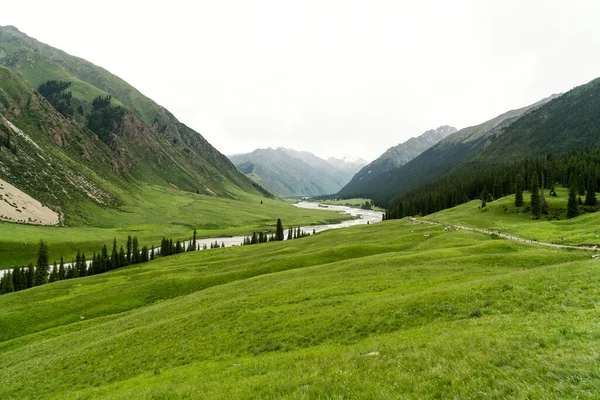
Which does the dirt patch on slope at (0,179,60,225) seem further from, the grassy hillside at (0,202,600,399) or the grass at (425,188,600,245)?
the grass at (425,188,600,245)

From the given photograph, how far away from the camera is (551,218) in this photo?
8619 cm

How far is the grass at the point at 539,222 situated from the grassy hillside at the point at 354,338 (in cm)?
1574

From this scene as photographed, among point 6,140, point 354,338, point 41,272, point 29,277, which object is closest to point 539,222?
point 354,338

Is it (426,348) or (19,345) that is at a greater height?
(426,348)

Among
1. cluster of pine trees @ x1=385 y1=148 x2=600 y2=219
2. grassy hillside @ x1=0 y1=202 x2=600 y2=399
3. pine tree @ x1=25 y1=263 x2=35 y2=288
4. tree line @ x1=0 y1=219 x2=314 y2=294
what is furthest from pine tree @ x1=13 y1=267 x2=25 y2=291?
cluster of pine trees @ x1=385 y1=148 x2=600 y2=219

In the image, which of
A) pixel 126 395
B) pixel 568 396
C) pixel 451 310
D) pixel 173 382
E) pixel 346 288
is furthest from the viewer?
pixel 346 288

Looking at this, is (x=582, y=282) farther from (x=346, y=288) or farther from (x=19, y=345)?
(x=19, y=345)

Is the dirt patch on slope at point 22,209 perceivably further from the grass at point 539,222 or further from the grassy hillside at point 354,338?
the grass at point 539,222

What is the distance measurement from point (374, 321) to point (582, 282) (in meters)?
15.7

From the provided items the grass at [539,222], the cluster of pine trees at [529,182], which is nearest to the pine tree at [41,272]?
the grass at [539,222]

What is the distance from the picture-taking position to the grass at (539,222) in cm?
5219

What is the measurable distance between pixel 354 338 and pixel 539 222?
8261 centimetres

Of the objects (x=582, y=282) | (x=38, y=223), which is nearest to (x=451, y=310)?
(x=582, y=282)

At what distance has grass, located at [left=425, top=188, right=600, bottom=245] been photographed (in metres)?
52.2
